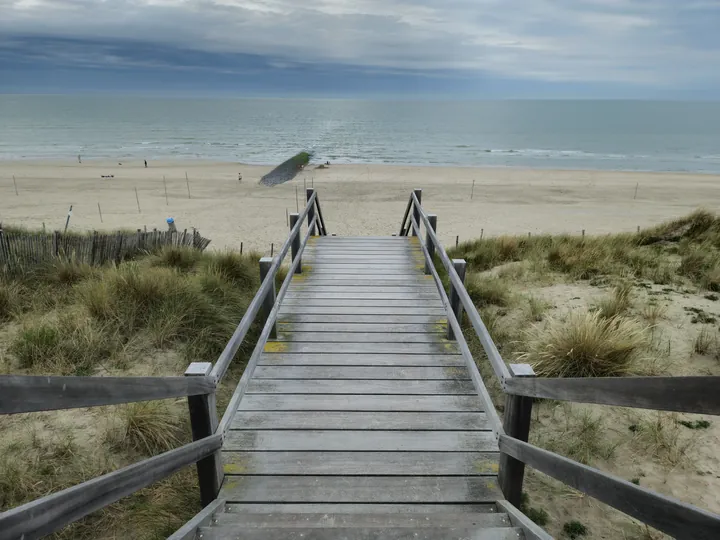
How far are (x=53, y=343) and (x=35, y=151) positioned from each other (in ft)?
179

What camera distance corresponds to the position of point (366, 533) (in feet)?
7.95

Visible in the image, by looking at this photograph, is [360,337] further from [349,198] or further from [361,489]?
[349,198]

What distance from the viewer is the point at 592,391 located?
1.86 meters

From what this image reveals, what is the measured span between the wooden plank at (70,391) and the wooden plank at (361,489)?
111cm

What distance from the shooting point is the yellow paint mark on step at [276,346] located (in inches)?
189

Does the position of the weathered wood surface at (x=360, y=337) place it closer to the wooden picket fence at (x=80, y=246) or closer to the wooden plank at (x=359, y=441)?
the wooden plank at (x=359, y=441)

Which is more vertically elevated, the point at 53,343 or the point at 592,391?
the point at 592,391

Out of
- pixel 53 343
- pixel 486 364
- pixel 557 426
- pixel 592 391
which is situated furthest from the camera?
pixel 486 364

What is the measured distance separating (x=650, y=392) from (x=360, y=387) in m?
2.85

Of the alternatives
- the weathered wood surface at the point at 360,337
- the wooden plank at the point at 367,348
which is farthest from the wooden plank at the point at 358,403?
the weathered wood surface at the point at 360,337

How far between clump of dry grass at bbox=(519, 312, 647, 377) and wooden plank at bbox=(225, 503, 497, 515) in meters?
2.31

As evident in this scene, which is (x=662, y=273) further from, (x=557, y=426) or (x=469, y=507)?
(x=469, y=507)

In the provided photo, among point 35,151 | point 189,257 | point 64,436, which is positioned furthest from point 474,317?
point 35,151

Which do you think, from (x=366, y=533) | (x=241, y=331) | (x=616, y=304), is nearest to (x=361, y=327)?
(x=241, y=331)
